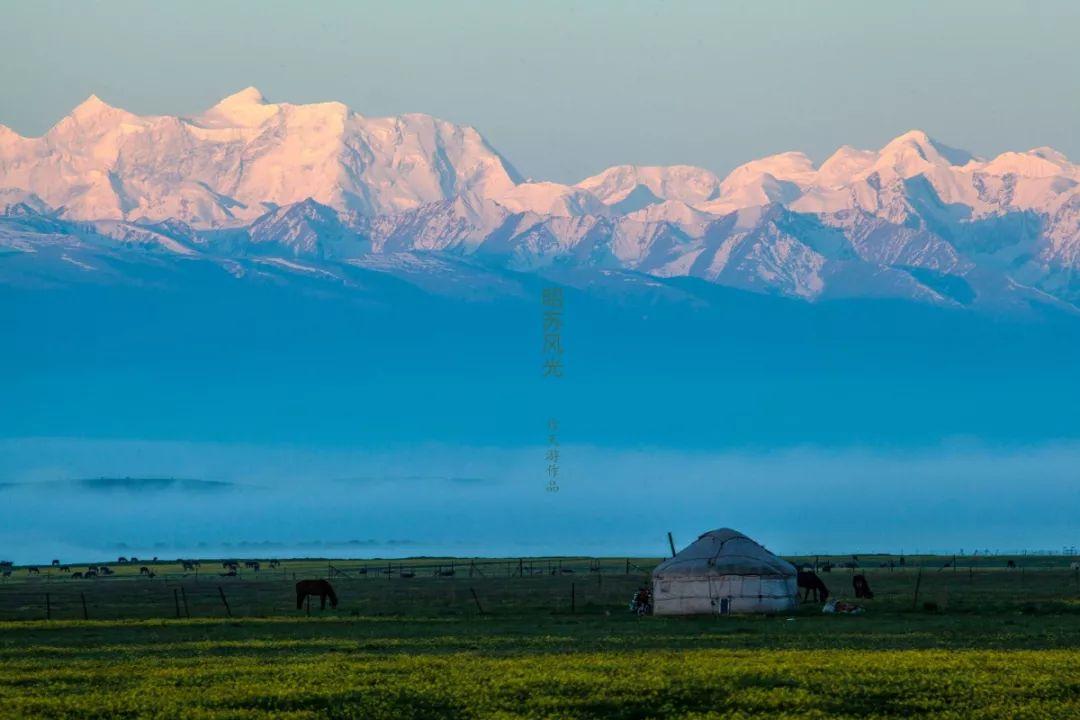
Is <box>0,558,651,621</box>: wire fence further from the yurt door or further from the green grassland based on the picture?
the yurt door

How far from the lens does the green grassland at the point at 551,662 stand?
4666 centimetres

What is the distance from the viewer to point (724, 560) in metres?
87.1

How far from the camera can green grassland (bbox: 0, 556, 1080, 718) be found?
4666cm

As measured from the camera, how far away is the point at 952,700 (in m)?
46.8

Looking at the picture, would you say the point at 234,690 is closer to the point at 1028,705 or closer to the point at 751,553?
the point at 1028,705

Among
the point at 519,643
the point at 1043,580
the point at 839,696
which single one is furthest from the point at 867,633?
the point at 1043,580

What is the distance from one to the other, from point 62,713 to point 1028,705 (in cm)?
2154

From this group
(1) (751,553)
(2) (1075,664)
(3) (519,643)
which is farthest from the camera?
(1) (751,553)

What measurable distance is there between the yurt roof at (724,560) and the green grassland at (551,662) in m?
2.48

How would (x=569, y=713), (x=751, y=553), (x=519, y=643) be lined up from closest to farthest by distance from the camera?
(x=569, y=713) < (x=519, y=643) < (x=751, y=553)

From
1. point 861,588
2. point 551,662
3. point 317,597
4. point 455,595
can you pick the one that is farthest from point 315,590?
point 551,662

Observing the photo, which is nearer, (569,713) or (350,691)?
(569,713)

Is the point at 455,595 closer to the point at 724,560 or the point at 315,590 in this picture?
the point at 315,590

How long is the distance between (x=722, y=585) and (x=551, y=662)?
101 ft
